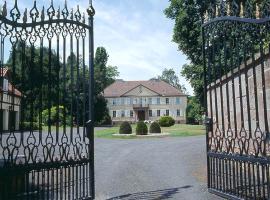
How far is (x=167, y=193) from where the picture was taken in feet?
22.7

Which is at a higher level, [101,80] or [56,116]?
[101,80]

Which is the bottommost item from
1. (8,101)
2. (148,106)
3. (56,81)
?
(8,101)

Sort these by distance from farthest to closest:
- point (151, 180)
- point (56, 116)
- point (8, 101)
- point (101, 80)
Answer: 1. point (101, 80)
2. point (151, 180)
3. point (8, 101)
4. point (56, 116)

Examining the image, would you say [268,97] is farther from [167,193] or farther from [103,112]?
[103,112]

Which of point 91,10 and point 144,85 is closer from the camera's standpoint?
point 91,10

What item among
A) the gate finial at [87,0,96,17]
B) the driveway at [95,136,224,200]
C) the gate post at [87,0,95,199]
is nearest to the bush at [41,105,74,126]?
the gate post at [87,0,95,199]

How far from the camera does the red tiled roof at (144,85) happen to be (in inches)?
2783

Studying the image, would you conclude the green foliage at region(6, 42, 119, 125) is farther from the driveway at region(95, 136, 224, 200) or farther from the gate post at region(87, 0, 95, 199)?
the driveway at region(95, 136, 224, 200)

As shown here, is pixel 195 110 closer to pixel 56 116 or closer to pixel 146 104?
pixel 56 116

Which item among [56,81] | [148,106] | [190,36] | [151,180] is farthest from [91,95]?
[148,106]

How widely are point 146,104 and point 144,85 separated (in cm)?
439

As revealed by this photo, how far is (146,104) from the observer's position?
69.6 m

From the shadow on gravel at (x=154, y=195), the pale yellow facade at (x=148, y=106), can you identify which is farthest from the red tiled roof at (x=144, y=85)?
the shadow on gravel at (x=154, y=195)

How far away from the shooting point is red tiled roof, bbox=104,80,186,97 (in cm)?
7069
